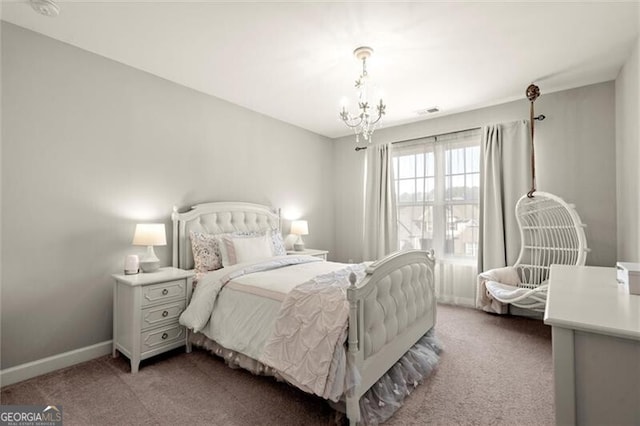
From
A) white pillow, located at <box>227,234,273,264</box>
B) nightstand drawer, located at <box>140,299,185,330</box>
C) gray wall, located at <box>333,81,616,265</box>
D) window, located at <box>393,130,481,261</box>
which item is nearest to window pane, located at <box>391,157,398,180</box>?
window, located at <box>393,130,481,261</box>

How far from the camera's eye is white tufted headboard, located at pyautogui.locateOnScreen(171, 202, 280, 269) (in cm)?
316

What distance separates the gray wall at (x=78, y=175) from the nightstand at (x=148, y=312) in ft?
0.96

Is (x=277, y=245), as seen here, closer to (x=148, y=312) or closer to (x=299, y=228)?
(x=299, y=228)

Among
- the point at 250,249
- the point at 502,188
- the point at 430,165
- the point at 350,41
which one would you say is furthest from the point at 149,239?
the point at 502,188

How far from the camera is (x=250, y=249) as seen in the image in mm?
3152

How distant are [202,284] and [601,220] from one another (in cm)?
424

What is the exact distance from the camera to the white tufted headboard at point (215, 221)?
3162mm

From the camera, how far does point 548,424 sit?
1765 millimetres

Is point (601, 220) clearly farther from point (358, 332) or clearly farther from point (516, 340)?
point (358, 332)

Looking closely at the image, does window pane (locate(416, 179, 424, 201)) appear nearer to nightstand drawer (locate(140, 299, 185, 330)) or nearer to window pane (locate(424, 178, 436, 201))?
window pane (locate(424, 178, 436, 201))

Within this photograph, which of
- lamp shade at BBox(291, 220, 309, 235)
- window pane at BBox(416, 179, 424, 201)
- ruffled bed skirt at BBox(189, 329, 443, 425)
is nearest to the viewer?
ruffled bed skirt at BBox(189, 329, 443, 425)

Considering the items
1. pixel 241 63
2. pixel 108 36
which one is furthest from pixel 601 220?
pixel 108 36

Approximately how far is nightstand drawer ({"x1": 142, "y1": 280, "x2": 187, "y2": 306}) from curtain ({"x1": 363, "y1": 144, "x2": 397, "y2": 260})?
9.85ft

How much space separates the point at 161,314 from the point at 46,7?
7.94 feet
